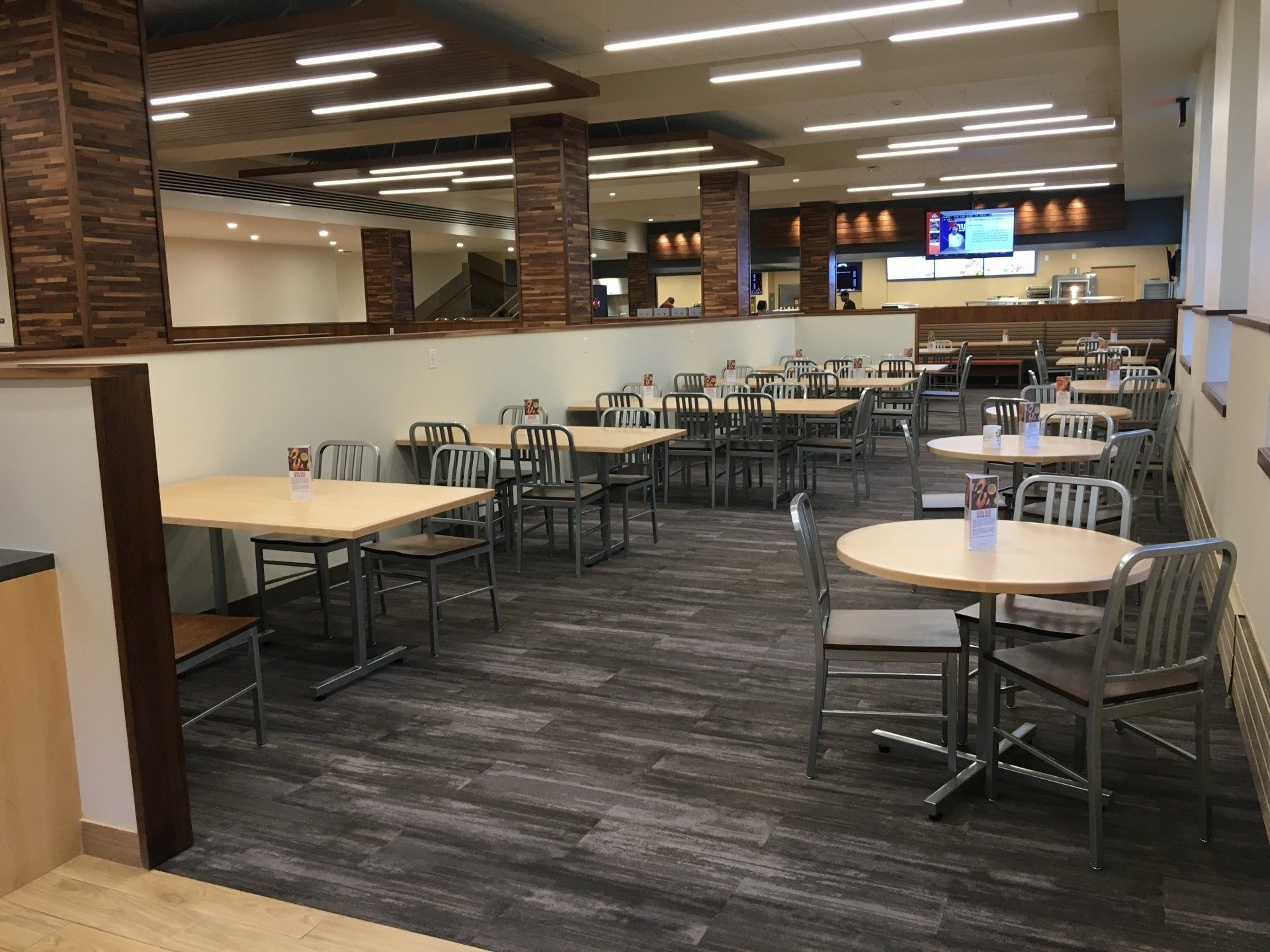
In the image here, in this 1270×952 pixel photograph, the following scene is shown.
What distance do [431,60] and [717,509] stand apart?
3.72 meters

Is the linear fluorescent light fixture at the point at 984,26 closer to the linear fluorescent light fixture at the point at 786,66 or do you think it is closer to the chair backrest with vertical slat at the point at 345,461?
the linear fluorescent light fixture at the point at 786,66

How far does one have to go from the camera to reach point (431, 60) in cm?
685

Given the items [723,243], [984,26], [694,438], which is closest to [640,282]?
[723,243]

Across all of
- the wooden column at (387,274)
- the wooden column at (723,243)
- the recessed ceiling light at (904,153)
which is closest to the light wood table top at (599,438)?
the wooden column at (723,243)

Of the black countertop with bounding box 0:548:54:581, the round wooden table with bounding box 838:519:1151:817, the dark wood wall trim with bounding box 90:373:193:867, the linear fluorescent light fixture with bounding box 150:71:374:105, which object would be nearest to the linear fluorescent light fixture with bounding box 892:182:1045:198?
the linear fluorescent light fixture with bounding box 150:71:374:105

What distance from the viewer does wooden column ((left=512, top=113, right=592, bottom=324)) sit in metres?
9.10

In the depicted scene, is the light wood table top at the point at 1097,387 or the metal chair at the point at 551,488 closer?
the metal chair at the point at 551,488

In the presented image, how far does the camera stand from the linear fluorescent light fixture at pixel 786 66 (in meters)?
7.25

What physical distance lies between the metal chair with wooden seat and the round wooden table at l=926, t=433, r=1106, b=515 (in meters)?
3.24

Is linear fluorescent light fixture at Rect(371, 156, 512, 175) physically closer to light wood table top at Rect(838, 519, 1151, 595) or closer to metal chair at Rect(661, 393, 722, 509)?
metal chair at Rect(661, 393, 722, 509)

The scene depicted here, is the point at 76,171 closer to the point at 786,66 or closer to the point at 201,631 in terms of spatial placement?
the point at 201,631

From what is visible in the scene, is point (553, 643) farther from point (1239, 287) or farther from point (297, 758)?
point (1239, 287)

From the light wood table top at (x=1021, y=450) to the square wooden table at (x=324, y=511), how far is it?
2.37 metres

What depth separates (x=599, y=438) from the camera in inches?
234
